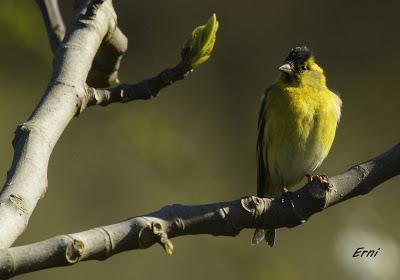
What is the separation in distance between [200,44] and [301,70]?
4.77 feet

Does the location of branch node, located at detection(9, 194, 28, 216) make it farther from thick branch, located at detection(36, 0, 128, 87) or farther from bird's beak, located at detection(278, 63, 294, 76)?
bird's beak, located at detection(278, 63, 294, 76)

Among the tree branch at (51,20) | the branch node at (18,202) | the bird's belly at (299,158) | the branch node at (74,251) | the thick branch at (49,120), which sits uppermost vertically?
the tree branch at (51,20)

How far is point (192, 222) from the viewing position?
5.11ft

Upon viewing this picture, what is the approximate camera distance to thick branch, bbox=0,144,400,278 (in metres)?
1.38

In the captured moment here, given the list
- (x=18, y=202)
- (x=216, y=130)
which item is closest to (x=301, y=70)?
(x=18, y=202)

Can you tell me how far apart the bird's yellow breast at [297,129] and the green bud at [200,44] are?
1146 mm

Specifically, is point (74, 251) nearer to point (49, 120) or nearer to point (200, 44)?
point (49, 120)

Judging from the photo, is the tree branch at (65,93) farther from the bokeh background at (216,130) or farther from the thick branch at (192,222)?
the bokeh background at (216,130)

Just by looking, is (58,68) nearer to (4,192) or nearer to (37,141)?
(37,141)

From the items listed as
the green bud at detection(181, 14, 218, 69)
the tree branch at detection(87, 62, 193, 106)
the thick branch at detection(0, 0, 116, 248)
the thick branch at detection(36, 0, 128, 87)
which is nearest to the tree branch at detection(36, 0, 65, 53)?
the thick branch at detection(36, 0, 128, 87)

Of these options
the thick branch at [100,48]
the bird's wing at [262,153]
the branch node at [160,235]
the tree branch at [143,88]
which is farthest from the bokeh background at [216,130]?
the branch node at [160,235]

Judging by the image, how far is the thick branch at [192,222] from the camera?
4.51 ft

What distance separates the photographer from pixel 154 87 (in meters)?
2.05

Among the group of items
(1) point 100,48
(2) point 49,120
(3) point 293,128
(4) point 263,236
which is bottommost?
(4) point 263,236
